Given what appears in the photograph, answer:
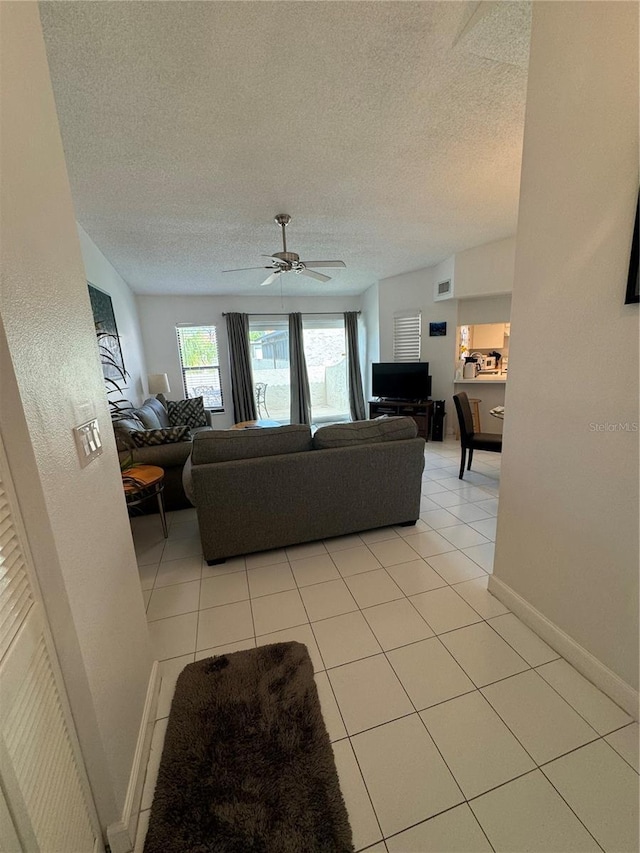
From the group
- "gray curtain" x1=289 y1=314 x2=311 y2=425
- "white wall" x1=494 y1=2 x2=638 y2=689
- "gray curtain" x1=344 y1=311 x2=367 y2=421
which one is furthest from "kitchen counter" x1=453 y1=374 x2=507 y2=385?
"white wall" x1=494 y1=2 x2=638 y2=689

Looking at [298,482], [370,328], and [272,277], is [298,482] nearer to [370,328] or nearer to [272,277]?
[272,277]

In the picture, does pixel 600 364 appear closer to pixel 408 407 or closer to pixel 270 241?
pixel 270 241

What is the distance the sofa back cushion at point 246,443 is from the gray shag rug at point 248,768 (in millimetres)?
1099

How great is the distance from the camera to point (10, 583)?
0.65 meters

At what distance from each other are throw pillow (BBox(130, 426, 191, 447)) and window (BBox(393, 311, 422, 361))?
12.5ft

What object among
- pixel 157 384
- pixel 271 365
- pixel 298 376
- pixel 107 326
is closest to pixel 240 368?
pixel 271 365

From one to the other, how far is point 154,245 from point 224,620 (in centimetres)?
354

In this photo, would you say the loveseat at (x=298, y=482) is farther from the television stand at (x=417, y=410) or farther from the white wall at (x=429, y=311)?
the white wall at (x=429, y=311)

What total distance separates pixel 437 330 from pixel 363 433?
3.33m

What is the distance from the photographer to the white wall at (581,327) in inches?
43.8

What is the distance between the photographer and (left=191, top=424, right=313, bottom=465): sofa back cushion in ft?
6.92

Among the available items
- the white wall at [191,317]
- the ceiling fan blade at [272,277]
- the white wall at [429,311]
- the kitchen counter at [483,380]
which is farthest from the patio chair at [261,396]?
the kitchen counter at [483,380]

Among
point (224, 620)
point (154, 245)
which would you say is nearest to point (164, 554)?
point (224, 620)

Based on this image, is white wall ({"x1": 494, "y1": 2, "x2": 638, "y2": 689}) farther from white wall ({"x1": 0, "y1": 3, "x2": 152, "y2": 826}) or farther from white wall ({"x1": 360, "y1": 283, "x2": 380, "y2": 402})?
white wall ({"x1": 360, "y1": 283, "x2": 380, "y2": 402})
